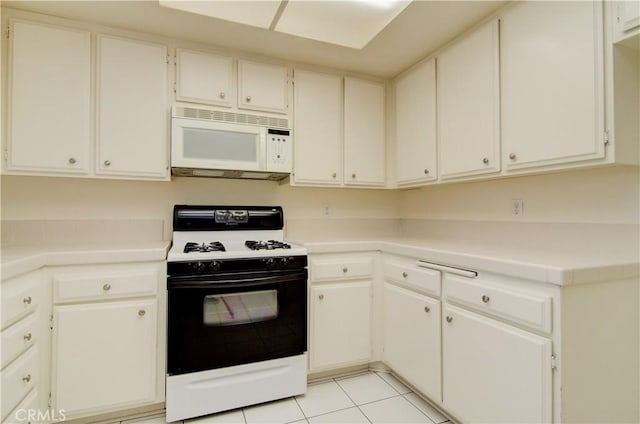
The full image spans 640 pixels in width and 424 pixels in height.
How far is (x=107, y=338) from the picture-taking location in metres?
1.67

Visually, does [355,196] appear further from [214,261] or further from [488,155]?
[214,261]

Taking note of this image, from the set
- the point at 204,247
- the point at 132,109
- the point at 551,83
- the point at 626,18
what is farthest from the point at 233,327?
the point at 626,18

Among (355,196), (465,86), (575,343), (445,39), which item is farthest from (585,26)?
(355,196)

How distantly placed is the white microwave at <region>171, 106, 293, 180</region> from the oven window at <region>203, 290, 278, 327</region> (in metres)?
0.81

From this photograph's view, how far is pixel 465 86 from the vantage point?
198 centimetres

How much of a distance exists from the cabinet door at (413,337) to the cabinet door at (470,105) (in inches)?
33.3

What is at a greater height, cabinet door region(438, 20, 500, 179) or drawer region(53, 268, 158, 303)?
cabinet door region(438, 20, 500, 179)

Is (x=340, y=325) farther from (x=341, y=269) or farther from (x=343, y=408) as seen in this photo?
(x=343, y=408)

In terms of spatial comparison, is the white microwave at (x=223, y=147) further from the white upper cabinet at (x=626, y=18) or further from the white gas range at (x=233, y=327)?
the white upper cabinet at (x=626, y=18)

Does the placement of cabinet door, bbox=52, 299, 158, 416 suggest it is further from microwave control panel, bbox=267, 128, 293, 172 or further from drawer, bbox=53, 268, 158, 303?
microwave control panel, bbox=267, 128, 293, 172

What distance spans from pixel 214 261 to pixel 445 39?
1.99m

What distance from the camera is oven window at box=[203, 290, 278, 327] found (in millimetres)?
1775

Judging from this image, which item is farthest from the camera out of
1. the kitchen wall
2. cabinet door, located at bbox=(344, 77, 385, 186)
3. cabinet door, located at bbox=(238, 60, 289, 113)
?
cabinet door, located at bbox=(344, 77, 385, 186)

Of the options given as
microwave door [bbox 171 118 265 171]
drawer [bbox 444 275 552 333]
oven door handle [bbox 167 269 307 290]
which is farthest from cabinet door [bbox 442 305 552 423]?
microwave door [bbox 171 118 265 171]
